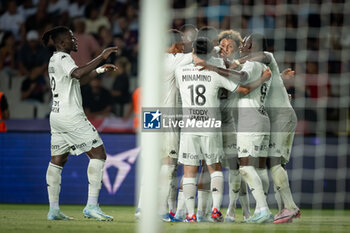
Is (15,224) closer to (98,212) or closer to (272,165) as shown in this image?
(98,212)

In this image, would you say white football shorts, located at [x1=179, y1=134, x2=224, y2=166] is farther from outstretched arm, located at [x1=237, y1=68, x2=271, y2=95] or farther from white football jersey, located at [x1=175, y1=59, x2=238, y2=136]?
outstretched arm, located at [x1=237, y1=68, x2=271, y2=95]

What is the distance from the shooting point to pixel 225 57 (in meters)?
9.09

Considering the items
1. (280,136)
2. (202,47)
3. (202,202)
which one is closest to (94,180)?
(202,202)

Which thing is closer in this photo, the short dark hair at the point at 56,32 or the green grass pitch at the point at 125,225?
the green grass pitch at the point at 125,225

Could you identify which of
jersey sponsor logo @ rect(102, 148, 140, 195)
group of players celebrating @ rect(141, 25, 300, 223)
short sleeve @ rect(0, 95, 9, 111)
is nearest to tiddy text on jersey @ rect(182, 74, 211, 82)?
group of players celebrating @ rect(141, 25, 300, 223)

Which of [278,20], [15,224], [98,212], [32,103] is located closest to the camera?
[15,224]

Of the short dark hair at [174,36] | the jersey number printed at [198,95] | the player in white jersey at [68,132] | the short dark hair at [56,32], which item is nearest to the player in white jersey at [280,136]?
the jersey number printed at [198,95]

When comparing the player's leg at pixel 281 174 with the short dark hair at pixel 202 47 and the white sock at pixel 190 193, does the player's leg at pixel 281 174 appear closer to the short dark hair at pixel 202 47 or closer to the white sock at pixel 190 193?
the white sock at pixel 190 193

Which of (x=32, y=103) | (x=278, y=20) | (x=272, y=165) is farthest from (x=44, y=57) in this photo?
(x=272, y=165)

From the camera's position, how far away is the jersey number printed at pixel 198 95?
8477 mm

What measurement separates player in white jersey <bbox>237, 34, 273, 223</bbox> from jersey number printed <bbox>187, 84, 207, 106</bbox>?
1.51ft

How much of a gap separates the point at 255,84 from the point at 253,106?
0.27 meters

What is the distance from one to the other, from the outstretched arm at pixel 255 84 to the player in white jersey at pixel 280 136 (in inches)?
14.6

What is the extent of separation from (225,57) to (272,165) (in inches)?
53.9
